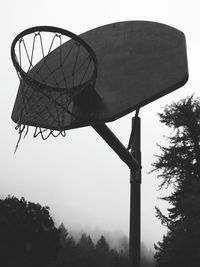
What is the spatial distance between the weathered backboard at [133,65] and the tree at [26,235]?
22.5m

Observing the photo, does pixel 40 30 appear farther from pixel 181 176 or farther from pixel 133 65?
pixel 181 176

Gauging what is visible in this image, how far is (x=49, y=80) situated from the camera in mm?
4309

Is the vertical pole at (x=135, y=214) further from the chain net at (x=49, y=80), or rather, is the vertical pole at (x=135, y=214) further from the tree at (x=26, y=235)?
the tree at (x=26, y=235)

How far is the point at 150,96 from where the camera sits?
365 centimetres

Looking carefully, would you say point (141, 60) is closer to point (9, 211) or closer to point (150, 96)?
point (150, 96)

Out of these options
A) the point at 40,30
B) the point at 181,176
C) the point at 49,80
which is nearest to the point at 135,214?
the point at 49,80

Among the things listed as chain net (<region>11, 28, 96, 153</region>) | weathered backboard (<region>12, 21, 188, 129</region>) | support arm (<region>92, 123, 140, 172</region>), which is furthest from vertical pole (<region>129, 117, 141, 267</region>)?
chain net (<region>11, 28, 96, 153</region>)

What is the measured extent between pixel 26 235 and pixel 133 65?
24.4 meters

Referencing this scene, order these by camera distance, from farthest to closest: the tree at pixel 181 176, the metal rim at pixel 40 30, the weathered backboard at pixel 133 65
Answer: the tree at pixel 181 176 → the weathered backboard at pixel 133 65 → the metal rim at pixel 40 30

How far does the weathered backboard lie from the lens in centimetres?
370

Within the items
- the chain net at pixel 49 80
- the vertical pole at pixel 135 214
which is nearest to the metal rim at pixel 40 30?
the chain net at pixel 49 80

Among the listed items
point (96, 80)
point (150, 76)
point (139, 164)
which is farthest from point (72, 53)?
point (139, 164)

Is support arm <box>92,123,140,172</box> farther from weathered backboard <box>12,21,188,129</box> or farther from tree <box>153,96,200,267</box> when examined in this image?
tree <box>153,96,200,267</box>

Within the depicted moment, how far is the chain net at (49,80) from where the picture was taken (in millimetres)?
3836
